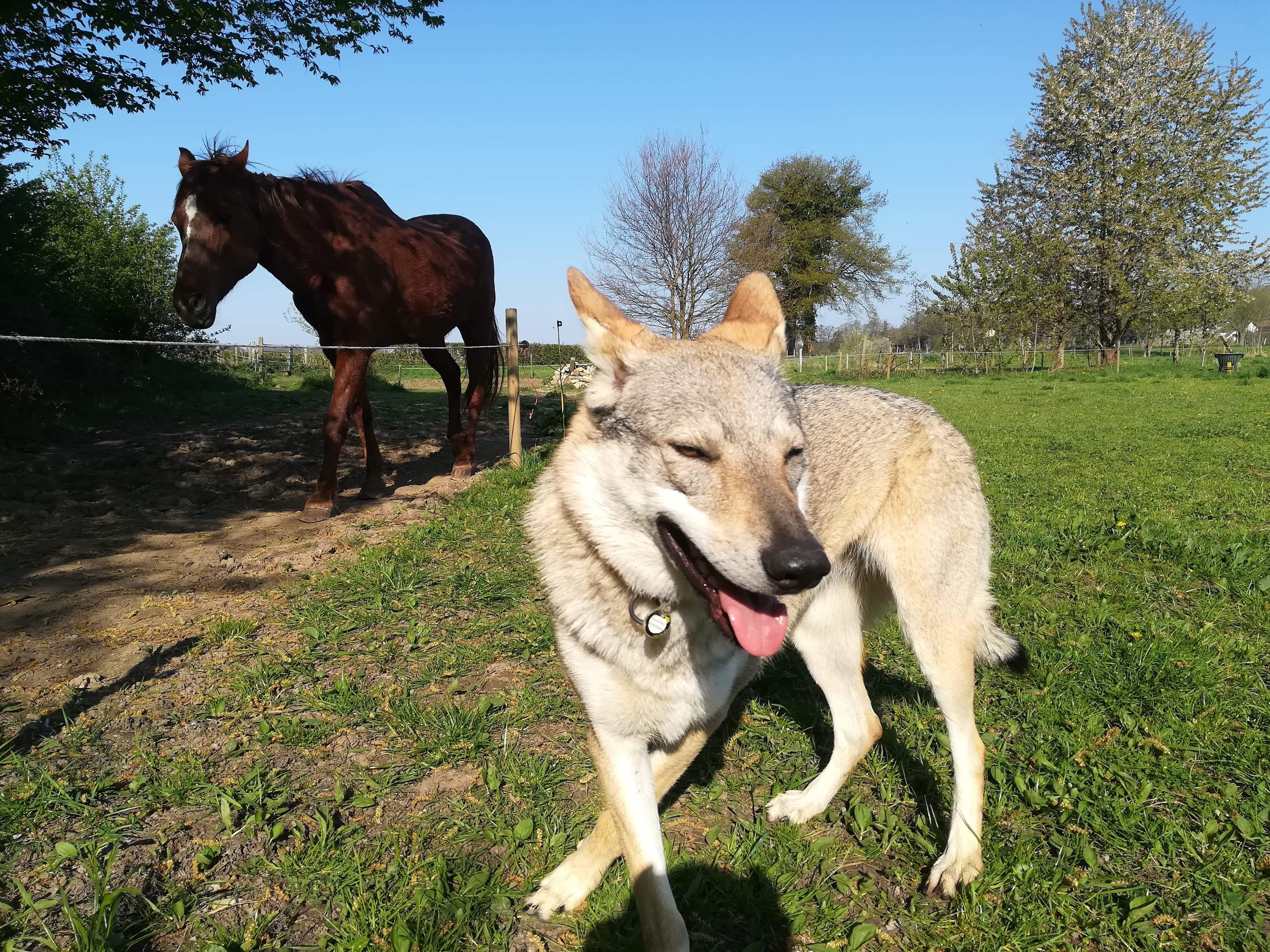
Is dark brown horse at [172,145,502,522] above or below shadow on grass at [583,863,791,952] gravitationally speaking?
above

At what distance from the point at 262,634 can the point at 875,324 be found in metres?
51.1

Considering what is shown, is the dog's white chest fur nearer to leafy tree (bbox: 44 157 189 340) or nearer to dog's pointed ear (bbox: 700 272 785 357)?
dog's pointed ear (bbox: 700 272 785 357)

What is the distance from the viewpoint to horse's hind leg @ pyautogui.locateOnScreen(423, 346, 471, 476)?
844 centimetres

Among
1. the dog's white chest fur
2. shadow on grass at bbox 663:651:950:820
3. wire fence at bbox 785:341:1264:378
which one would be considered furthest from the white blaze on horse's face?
wire fence at bbox 785:341:1264:378

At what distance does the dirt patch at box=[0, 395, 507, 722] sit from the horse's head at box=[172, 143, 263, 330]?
73.4 inches

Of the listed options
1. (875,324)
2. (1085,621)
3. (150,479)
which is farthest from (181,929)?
(875,324)

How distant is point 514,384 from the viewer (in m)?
8.33

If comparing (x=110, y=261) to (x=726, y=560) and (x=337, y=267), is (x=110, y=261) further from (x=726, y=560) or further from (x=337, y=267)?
(x=726, y=560)

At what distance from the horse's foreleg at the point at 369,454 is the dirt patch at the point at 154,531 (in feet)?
0.51

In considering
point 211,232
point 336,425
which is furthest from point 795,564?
point 211,232

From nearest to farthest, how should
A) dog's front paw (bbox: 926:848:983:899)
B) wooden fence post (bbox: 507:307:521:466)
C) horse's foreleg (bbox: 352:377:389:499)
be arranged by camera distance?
dog's front paw (bbox: 926:848:983:899), horse's foreleg (bbox: 352:377:389:499), wooden fence post (bbox: 507:307:521:466)

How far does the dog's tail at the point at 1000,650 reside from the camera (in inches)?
110

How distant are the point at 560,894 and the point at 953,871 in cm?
131

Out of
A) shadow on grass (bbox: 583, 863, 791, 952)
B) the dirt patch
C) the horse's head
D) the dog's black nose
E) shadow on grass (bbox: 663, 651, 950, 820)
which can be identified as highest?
the horse's head
